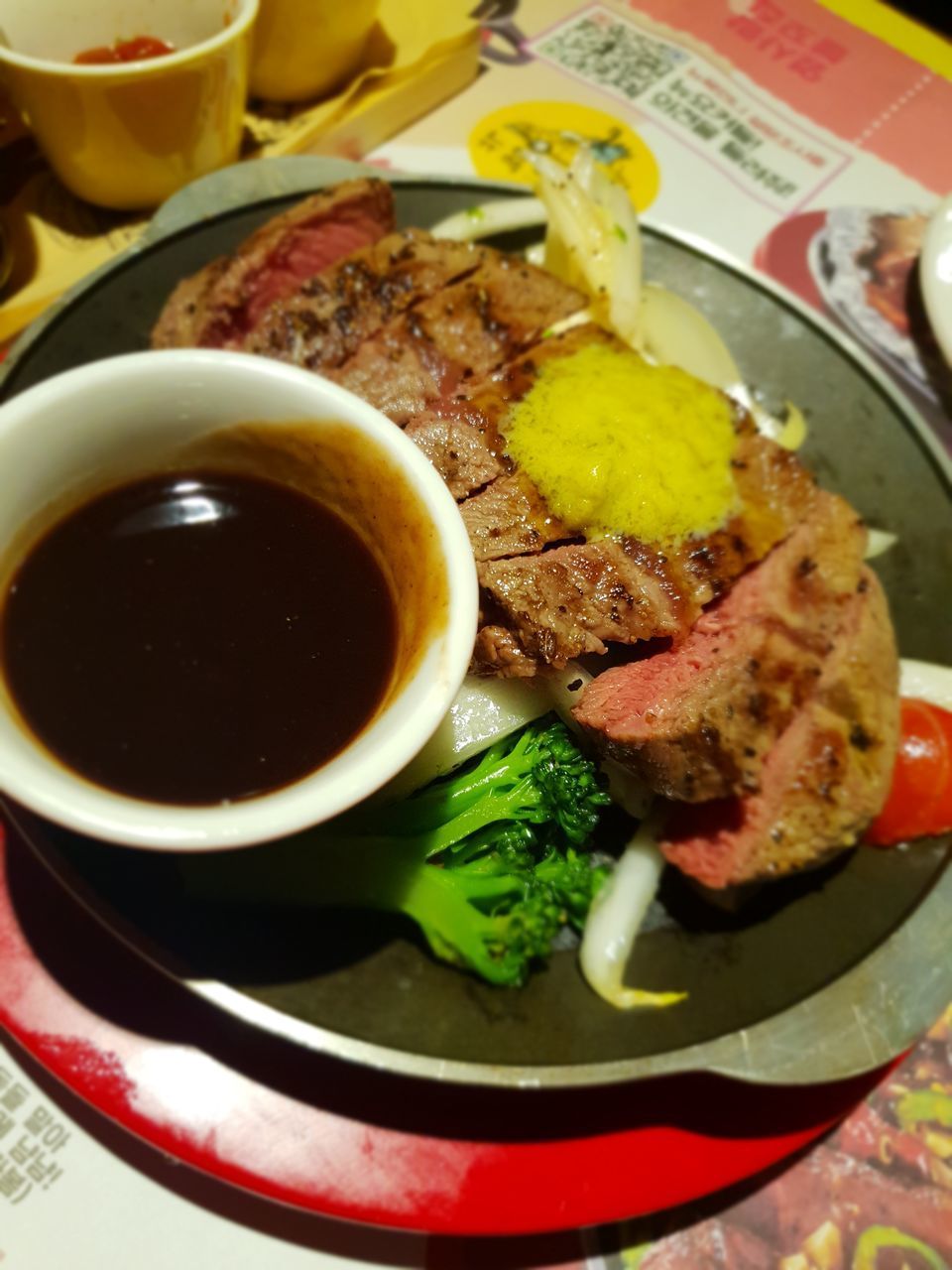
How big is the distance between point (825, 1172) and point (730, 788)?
37.2 inches

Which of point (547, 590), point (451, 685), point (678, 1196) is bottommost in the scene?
point (678, 1196)

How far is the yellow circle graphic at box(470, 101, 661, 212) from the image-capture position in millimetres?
3707

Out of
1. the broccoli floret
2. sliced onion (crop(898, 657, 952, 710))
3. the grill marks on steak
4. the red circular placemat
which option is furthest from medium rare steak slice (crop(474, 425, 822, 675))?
the red circular placemat

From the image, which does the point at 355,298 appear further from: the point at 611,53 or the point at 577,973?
the point at 611,53

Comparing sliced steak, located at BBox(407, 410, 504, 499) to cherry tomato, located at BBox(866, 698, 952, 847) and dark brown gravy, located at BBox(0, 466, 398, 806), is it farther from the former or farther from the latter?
cherry tomato, located at BBox(866, 698, 952, 847)

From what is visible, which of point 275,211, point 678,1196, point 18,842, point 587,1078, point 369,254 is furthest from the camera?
point 275,211

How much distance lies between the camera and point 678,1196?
1.83 meters

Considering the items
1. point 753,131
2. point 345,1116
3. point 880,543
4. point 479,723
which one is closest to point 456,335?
point 479,723

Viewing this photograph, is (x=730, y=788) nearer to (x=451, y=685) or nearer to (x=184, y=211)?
(x=451, y=685)

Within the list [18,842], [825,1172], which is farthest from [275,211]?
[825,1172]

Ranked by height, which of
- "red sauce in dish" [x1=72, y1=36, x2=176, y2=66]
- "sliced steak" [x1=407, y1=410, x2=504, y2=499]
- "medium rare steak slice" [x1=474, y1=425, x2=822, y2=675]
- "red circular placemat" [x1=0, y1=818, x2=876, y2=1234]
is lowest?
"red circular placemat" [x1=0, y1=818, x2=876, y2=1234]

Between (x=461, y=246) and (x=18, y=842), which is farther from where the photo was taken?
(x=461, y=246)

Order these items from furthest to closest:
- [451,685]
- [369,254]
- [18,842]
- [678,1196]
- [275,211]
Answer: [275,211], [369,254], [18,842], [678,1196], [451,685]

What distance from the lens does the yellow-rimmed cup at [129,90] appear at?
9.04 feet
